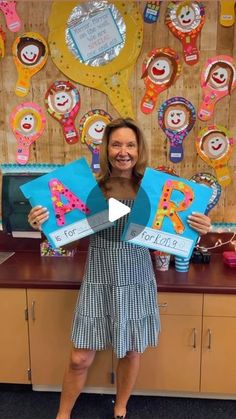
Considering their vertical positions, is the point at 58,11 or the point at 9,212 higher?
the point at 58,11

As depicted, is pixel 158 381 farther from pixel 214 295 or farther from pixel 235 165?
pixel 235 165

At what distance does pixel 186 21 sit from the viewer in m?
2.08

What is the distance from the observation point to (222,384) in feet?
6.22

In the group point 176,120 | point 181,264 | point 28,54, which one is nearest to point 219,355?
point 181,264

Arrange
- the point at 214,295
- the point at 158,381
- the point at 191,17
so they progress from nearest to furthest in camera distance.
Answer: the point at 214,295
the point at 158,381
the point at 191,17

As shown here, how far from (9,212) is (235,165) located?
4.37 feet

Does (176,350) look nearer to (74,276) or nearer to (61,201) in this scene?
(74,276)

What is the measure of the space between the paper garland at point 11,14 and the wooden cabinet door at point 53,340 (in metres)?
1.47

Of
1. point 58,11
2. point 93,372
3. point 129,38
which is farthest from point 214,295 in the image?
point 58,11

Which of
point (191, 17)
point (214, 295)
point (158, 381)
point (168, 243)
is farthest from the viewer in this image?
point (191, 17)

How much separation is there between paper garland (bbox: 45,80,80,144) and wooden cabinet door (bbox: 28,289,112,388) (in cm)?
93

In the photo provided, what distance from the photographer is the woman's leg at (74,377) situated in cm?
166

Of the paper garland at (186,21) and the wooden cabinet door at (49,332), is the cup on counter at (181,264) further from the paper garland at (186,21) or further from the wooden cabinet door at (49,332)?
the paper garland at (186,21)

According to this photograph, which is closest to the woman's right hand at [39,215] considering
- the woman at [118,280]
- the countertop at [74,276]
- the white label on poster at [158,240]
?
the woman at [118,280]
